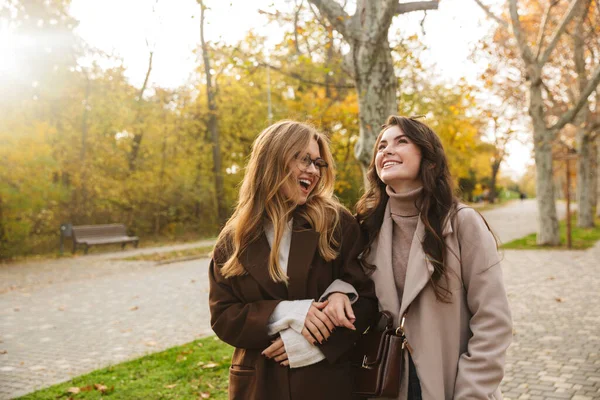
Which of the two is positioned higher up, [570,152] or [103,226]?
[570,152]

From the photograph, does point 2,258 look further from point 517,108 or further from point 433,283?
point 517,108

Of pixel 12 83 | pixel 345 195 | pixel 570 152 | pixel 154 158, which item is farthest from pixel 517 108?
pixel 12 83

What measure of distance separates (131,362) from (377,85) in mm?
3943

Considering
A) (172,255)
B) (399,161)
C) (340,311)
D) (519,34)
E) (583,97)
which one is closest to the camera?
(340,311)

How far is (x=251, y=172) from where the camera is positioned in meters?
2.73

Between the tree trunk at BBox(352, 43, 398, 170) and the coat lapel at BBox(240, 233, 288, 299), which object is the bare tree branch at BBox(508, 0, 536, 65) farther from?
the coat lapel at BBox(240, 233, 288, 299)

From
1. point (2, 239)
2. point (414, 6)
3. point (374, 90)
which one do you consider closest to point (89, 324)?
point (374, 90)

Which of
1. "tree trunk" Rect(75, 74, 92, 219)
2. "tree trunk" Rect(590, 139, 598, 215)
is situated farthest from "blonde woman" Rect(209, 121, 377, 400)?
"tree trunk" Rect(590, 139, 598, 215)

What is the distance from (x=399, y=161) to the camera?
257cm

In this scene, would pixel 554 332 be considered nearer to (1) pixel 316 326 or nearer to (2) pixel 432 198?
(2) pixel 432 198

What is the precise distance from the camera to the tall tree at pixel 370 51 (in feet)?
18.1

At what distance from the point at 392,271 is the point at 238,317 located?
710 millimetres

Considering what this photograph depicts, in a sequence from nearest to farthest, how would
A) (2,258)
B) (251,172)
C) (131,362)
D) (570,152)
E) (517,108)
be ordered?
1. (251,172)
2. (131,362)
3. (2,258)
4. (570,152)
5. (517,108)

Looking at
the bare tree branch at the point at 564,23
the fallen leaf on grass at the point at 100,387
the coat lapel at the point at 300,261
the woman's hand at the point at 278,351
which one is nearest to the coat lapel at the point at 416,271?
the coat lapel at the point at 300,261
